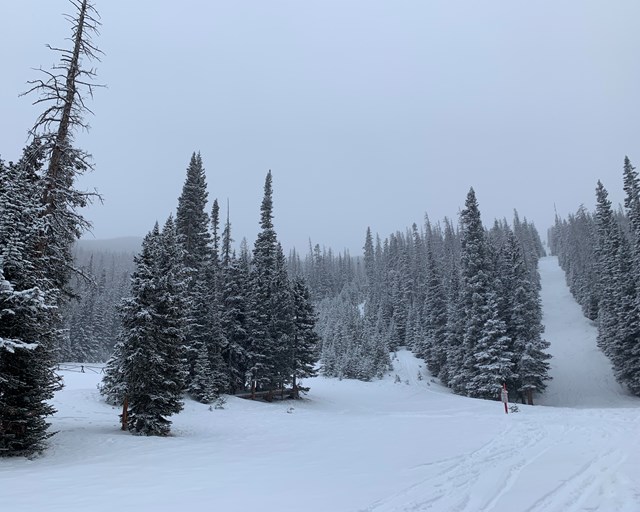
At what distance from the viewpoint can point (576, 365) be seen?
50406 millimetres

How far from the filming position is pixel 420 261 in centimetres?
10075

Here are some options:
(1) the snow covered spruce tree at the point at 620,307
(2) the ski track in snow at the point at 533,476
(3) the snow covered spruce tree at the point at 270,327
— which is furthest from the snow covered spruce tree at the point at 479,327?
(3) the snow covered spruce tree at the point at 270,327

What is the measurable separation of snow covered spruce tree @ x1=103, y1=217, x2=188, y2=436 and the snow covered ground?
48.2 inches

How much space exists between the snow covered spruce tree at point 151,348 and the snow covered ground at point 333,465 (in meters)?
1.22

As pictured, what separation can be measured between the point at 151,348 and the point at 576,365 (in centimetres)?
5090

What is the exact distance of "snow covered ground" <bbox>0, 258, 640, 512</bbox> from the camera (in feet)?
24.3

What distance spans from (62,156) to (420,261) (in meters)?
92.3

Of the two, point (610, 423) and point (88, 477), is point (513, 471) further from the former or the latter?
point (610, 423)

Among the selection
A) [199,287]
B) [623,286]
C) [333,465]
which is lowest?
[333,465]

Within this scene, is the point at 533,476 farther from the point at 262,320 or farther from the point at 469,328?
the point at 469,328

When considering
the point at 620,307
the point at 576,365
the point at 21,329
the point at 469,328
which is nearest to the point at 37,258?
the point at 21,329

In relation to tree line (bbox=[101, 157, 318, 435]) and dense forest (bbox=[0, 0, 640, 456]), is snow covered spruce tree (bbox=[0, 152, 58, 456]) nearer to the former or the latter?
dense forest (bbox=[0, 0, 640, 456])

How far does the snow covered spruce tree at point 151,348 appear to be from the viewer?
1711 cm

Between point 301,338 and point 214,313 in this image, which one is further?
point 301,338
